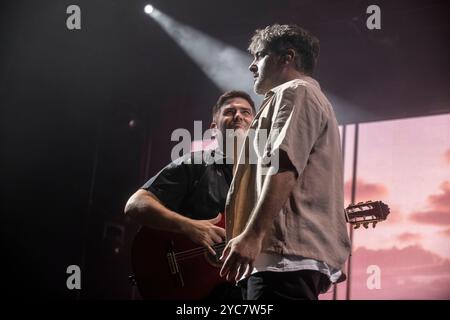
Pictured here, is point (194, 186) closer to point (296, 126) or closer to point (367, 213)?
point (367, 213)

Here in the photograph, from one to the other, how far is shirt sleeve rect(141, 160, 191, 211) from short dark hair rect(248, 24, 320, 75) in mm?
1110

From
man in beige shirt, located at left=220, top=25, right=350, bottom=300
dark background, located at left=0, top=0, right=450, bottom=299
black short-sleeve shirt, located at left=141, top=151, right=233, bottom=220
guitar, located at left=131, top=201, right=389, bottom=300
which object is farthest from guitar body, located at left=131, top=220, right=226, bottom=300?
dark background, located at left=0, top=0, right=450, bottom=299

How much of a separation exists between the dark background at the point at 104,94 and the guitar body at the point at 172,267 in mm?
1825

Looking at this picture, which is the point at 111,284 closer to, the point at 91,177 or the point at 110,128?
the point at 91,177

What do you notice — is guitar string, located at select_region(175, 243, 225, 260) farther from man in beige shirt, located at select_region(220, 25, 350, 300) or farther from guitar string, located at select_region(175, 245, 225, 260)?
man in beige shirt, located at select_region(220, 25, 350, 300)

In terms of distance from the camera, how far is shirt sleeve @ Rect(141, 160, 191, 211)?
8.59 ft

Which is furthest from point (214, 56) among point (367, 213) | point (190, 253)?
point (367, 213)

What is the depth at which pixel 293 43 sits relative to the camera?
1673 millimetres

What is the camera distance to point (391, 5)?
4438 millimetres

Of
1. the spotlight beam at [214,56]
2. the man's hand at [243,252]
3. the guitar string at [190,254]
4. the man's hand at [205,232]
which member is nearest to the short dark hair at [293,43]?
the man's hand at [243,252]

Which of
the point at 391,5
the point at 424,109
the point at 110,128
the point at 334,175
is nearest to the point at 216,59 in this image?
the point at 110,128

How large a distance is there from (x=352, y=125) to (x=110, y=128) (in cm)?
222

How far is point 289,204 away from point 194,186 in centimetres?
133

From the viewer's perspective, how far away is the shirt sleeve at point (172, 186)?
2.62 metres
